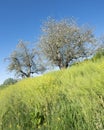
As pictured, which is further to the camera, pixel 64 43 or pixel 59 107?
pixel 64 43

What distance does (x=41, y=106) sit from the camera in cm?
690

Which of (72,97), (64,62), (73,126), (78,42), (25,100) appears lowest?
(73,126)

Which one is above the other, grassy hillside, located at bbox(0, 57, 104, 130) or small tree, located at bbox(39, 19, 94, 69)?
small tree, located at bbox(39, 19, 94, 69)

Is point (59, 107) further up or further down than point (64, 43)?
further down

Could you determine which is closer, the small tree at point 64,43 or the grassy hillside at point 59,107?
the grassy hillside at point 59,107

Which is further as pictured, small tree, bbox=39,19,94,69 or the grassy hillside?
small tree, bbox=39,19,94,69

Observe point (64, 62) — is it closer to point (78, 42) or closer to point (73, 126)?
point (78, 42)

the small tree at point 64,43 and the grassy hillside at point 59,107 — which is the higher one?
the small tree at point 64,43

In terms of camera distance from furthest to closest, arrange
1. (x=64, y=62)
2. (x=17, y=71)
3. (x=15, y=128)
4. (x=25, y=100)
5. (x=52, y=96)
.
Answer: (x=17, y=71)
(x=64, y=62)
(x=25, y=100)
(x=52, y=96)
(x=15, y=128)

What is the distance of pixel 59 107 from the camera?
596 cm

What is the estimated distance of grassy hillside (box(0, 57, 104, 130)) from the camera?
16.1 ft

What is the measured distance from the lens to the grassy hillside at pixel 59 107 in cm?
491


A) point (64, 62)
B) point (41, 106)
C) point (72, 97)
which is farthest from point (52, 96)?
point (64, 62)

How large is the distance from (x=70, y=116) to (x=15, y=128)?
1.45 metres
